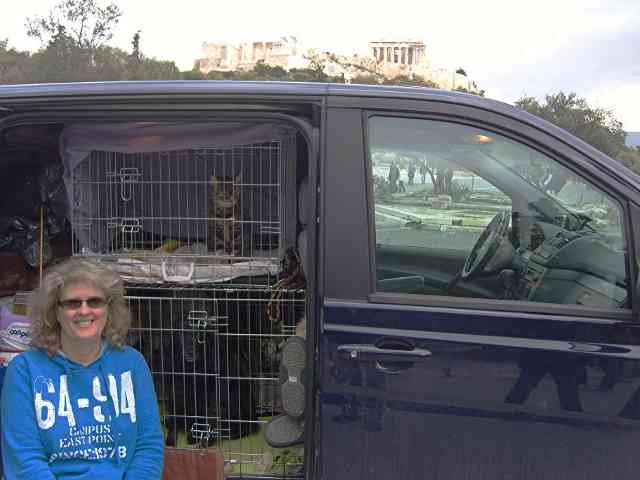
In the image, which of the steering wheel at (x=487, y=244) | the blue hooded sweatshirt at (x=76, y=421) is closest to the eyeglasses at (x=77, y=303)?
the blue hooded sweatshirt at (x=76, y=421)

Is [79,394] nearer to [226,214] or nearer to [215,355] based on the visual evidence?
[215,355]

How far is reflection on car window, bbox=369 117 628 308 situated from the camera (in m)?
2.23

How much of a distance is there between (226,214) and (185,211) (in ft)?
1.08

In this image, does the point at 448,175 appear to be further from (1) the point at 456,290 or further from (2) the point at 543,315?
(2) the point at 543,315

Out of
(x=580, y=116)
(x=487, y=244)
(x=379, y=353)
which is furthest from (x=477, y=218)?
(x=580, y=116)

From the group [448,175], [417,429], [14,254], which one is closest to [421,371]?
[417,429]

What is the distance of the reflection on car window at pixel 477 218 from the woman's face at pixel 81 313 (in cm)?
96

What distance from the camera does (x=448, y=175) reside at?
2303 millimetres

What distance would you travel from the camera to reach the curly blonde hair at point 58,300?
7.00 ft

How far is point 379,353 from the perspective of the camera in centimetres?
211

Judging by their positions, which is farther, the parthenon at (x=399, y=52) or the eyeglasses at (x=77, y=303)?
the parthenon at (x=399, y=52)

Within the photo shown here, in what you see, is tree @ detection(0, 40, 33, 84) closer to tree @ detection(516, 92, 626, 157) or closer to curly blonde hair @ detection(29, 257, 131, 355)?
tree @ detection(516, 92, 626, 157)

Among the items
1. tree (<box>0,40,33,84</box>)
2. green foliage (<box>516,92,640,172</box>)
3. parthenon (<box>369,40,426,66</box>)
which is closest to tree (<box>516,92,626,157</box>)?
green foliage (<box>516,92,640,172</box>)

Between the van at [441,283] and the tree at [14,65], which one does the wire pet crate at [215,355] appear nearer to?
the van at [441,283]
